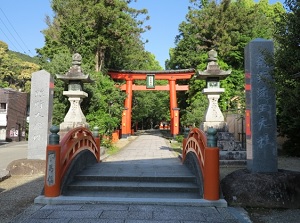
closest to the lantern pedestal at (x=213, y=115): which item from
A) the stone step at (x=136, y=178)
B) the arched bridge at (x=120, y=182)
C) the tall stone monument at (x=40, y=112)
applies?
the arched bridge at (x=120, y=182)

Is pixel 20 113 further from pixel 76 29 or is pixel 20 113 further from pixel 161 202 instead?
pixel 161 202

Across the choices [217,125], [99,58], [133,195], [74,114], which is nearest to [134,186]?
[133,195]

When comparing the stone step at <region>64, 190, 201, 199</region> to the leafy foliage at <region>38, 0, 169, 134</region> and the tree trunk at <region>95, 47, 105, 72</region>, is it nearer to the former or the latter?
the leafy foliage at <region>38, 0, 169, 134</region>

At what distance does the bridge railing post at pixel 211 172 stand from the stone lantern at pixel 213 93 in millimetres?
5973

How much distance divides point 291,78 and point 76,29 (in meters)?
17.9

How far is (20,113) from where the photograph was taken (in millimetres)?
35469

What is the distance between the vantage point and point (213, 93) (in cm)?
1188

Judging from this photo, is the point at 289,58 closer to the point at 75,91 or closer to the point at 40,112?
the point at 40,112

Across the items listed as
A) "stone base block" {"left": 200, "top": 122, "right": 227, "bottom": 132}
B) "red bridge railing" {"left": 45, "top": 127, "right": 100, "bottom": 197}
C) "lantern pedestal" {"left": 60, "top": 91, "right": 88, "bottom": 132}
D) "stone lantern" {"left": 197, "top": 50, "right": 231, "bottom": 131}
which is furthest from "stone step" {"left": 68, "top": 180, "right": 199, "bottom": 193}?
"lantern pedestal" {"left": 60, "top": 91, "right": 88, "bottom": 132}

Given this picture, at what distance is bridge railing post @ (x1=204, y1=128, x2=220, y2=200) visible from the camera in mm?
5410

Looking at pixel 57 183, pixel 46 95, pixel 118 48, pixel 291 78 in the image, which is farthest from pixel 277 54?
pixel 118 48

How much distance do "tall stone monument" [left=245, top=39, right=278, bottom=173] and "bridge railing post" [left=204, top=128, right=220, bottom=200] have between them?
120cm

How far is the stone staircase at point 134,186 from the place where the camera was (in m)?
5.73

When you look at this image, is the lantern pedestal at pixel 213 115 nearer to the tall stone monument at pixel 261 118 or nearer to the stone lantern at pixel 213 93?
the stone lantern at pixel 213 93
